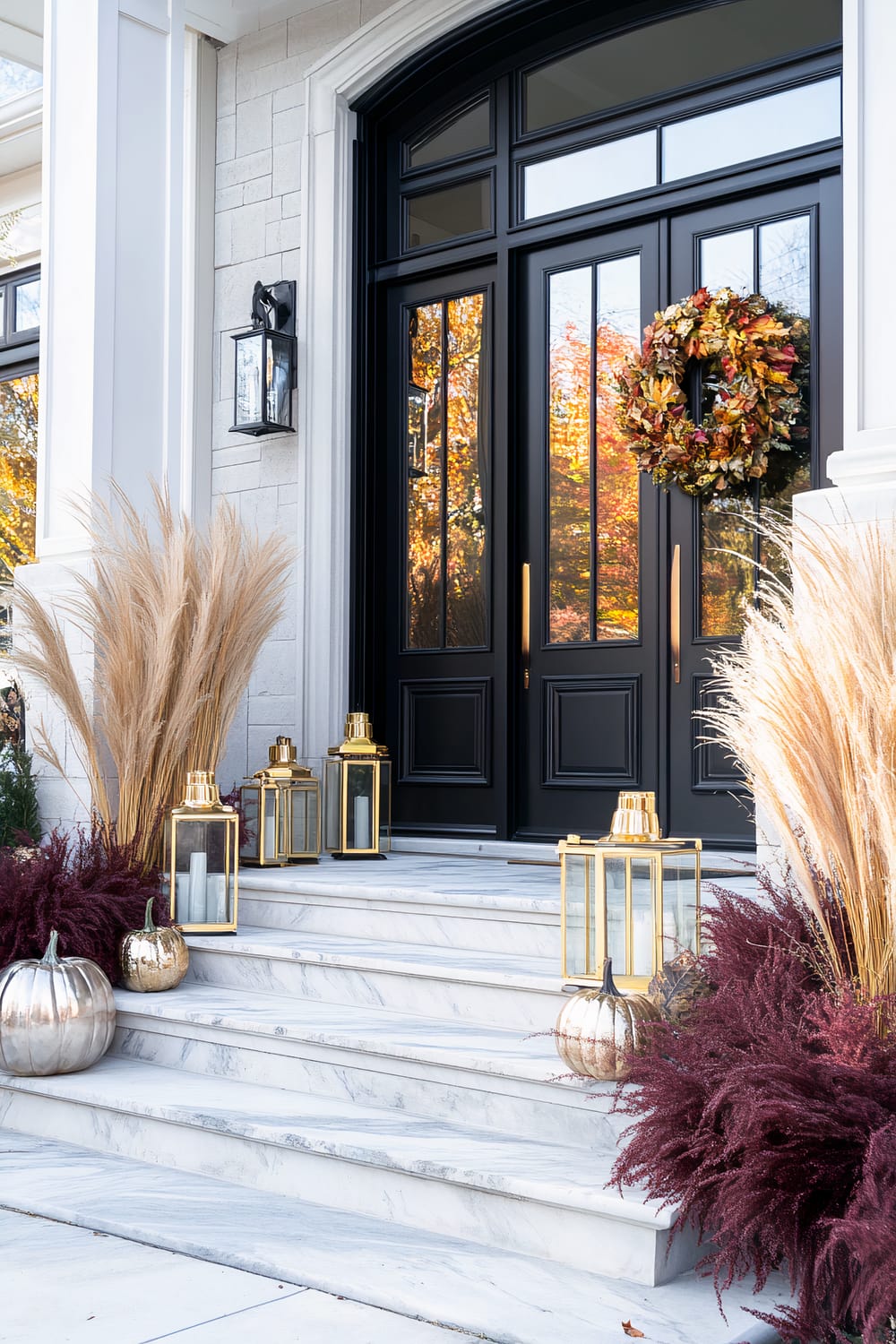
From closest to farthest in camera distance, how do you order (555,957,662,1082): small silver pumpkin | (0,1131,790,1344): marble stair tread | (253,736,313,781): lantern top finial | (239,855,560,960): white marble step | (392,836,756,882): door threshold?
1. (0,1131,790,1344): marble stair tread
2. (555,957,662,1082): small silver pumpkin
3. (239,855,560,960): white marble step
4. (392,836,756,882): door threshold
5. (253,736,313,781): lantern top finial

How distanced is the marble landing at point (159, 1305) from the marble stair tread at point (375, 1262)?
33 mm

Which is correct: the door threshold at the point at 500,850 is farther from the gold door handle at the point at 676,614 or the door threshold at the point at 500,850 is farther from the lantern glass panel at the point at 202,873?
the lantern glass panel at the point at 202,873

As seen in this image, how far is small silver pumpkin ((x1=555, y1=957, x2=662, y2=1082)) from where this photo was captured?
93.3 inches

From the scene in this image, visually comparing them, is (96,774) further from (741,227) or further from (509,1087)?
(741,227)

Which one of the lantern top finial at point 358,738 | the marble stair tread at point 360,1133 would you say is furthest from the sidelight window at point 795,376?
the marble stair tread at point 360,1133

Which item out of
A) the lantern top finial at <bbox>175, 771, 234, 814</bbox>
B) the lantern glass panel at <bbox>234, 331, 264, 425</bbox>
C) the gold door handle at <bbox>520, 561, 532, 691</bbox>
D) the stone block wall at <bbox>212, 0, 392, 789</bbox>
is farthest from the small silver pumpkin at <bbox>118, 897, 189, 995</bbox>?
the lantern glass panel at <bbox>234, 331, 264, 425</bbox>

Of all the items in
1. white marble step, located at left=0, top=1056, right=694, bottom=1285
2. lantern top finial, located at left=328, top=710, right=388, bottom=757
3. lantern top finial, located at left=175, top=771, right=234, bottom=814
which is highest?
lantern top finial, located at left=328, top=710, right=388, bottom=757

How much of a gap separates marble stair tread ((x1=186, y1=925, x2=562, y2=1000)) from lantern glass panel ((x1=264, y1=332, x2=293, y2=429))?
7.14ft

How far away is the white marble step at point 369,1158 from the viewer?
214cm

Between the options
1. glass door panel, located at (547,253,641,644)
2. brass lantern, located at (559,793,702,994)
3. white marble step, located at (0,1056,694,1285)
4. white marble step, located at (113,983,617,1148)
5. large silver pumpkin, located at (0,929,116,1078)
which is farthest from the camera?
glass door panel, located at (547,253,641,644)

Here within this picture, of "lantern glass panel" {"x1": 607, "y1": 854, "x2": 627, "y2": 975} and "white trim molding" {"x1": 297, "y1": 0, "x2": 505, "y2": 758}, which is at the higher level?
"white trim molding" {"x1": 297, "y1": 0, "x2": 505, "y2": 758}

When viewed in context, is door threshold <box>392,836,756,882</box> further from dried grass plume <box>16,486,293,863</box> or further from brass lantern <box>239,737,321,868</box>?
dried grass plume <box>16,486,293,863</box>

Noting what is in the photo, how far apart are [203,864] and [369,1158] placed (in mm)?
1332

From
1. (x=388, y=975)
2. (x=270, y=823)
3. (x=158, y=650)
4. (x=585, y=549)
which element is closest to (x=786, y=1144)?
(x=388, y=975)
